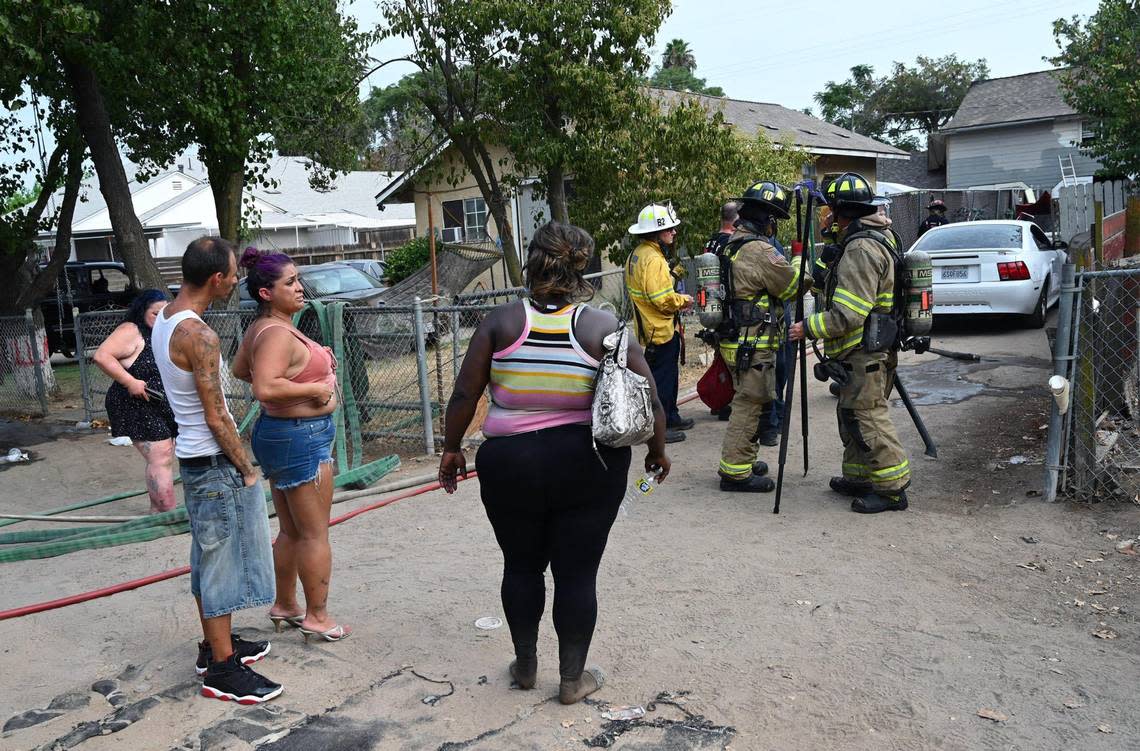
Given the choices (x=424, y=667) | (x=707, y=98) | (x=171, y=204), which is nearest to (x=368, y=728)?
(x=424, y=667)

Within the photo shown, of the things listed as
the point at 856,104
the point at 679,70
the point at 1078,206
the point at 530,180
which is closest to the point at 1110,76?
the point at 1078,206

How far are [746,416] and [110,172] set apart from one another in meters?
8.56

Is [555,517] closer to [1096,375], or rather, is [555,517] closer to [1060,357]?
[1060,357]

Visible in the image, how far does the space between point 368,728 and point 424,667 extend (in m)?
0.52

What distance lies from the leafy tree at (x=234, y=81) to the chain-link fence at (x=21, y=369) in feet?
9.23

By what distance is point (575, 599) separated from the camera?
350 cm

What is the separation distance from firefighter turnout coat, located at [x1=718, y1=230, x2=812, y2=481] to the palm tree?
62246 millimetres

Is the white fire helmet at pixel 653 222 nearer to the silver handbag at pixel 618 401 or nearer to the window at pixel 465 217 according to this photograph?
the silver handbag at pixel 618 401

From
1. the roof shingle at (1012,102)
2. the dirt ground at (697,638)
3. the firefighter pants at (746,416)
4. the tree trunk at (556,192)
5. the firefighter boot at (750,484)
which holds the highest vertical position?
the roof shingle at (1012,102)

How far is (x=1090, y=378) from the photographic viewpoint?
5457 millimetres

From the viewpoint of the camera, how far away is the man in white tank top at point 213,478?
3564mm

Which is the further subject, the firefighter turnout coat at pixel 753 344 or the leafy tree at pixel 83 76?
the leafy tree at pixel 83 76

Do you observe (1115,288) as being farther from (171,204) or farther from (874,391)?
(171,204)

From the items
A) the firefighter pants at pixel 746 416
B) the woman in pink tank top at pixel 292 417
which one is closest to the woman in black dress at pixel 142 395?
the woman in pink tank top at pixel 292 417
